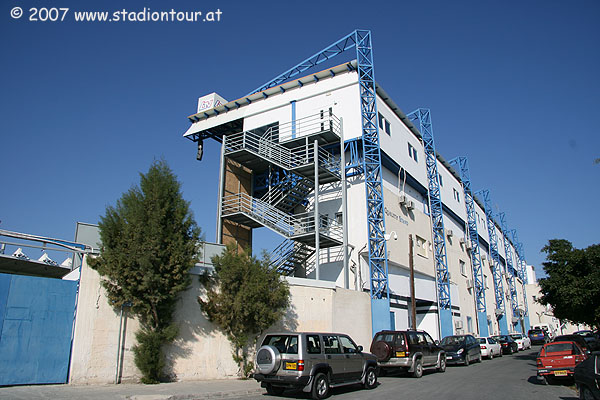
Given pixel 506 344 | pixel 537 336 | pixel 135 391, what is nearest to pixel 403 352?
pixel 135 391

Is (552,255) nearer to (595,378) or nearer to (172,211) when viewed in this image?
(595,378)

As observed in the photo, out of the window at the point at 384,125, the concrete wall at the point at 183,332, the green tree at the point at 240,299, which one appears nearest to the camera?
the concrete wall at the point at 183,332

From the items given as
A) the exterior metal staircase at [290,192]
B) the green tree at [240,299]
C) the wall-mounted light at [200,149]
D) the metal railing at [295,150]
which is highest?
the wall-mounted light at [200,149]

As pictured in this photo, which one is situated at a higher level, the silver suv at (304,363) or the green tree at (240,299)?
the green tree at (240,299)

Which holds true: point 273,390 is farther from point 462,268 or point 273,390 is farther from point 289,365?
point 462,268

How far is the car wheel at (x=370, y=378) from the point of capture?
43.6 ft

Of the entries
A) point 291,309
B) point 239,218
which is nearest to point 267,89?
point 239,218

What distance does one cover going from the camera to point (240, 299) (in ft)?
50.5

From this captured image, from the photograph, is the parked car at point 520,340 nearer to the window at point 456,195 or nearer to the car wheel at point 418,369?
the window at point 456,195

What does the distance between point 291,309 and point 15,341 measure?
10025 millimetres

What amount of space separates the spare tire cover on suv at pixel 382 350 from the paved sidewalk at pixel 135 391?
5.34 m

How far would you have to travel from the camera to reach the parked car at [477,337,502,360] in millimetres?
27469

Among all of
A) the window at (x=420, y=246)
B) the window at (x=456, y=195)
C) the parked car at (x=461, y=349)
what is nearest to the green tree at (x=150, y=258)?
the parked car at (x=461, y=349)

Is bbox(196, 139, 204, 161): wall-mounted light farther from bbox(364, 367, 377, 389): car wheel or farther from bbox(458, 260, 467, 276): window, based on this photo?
bbox(458, 260, 467, 276): window
